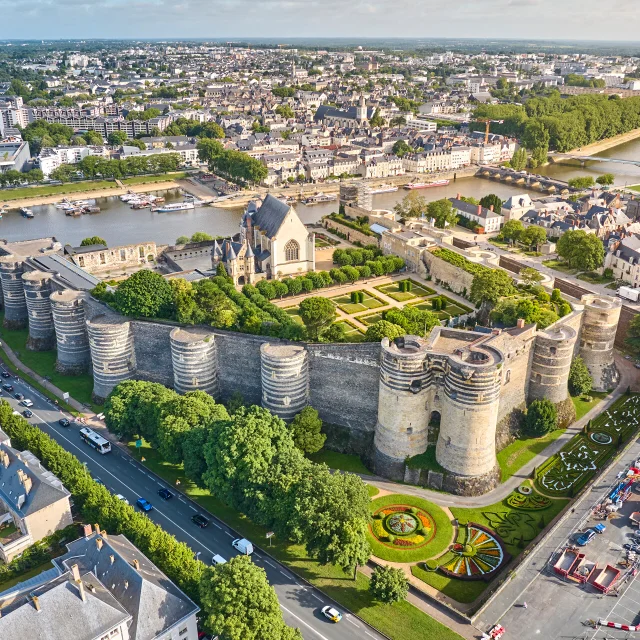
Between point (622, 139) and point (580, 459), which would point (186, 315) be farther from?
point (622, 139)

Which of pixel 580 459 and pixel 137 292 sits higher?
pixel 137 292

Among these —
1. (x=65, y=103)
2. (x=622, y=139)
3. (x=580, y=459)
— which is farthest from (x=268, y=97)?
(x=580, y=459)

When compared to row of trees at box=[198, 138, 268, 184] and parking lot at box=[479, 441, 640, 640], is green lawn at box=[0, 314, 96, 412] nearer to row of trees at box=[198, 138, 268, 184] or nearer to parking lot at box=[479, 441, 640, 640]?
parking lot at box=[479, 441, 640, 640]

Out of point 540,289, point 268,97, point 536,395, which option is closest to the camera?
point 536,395

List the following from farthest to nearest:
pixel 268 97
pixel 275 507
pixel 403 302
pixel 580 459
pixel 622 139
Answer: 1. pixel 268 97
2. pixel 622 139
3. pixel 403 302
4. pixel 580 459
5. pixel 275 507

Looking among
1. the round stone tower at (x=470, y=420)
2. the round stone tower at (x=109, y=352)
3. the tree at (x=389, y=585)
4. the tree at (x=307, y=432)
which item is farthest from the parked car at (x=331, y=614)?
the round stone tower at (x=109, y=352)

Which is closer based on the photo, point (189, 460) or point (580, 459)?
point (189, 460)

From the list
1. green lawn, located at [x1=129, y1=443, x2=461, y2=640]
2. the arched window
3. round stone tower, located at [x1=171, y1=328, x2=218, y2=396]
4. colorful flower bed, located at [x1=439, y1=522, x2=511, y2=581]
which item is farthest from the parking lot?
the arched window
